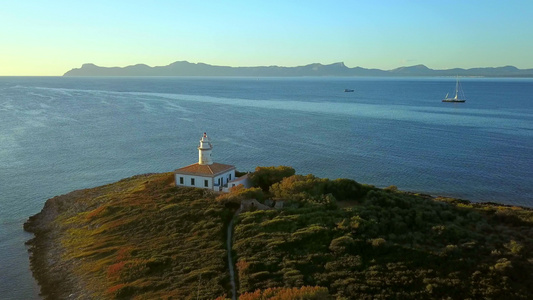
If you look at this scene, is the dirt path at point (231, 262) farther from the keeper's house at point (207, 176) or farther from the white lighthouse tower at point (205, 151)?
the white lighthouse tower at point (205, 151)

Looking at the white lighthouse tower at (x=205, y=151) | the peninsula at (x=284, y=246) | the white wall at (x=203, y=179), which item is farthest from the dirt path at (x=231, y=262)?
the white lighthouse tower at (x=205, y=151)

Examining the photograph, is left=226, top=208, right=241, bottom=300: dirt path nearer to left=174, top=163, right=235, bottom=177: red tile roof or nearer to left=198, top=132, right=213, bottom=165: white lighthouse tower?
left=174, top=163, right=235, bottom=177: red tile roof

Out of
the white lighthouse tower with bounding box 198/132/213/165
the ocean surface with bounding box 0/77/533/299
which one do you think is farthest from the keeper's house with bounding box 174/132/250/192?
the ocean surface with bounding box 0/77/533/299

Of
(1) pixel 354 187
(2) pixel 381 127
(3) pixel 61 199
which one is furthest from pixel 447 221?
(2) pixel 381 127

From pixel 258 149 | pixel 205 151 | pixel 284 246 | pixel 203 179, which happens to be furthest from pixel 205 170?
pixel 258 149

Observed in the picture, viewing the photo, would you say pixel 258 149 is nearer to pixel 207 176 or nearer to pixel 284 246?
pixel 207 176

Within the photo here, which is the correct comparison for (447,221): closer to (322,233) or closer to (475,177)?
(322,233)
